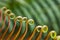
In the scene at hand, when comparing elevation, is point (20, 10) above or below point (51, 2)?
below

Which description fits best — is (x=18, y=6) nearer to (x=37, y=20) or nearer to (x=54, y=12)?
(x=37, y=20)

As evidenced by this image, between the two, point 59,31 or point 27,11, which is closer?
point 27,11

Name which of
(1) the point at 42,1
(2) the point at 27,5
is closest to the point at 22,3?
(2) the point at 27,5

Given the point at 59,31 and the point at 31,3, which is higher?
the point at 31,3

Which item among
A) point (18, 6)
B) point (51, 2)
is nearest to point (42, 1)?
point (51, 2)

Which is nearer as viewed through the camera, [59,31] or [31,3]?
[31,3]

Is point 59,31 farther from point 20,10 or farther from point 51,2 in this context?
point 20,10
